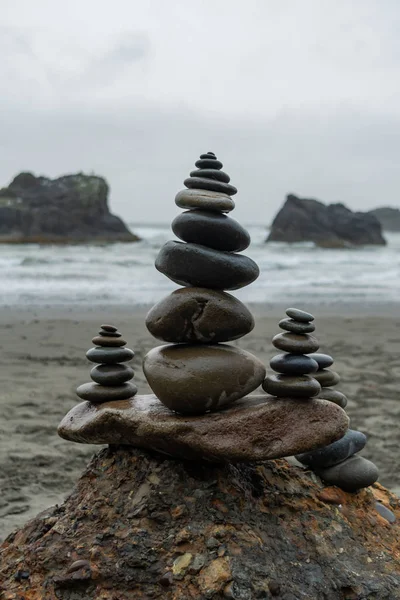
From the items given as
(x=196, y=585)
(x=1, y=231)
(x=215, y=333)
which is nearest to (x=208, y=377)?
(x=215, y=333)

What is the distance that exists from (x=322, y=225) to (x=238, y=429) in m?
46.4

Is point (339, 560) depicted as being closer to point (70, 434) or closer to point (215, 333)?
point (215, 333)

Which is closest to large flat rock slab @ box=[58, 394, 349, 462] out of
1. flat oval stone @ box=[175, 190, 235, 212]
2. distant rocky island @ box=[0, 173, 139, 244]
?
flat oval stone @ box=[175, 190, 235, 212]

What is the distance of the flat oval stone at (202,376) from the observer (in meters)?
3.03

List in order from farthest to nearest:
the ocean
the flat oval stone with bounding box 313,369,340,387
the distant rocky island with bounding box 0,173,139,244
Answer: the distant rocky island with bounding box 0,173,139,244 < the ocean < the flat oval stone with bounding box 313,369,340,387

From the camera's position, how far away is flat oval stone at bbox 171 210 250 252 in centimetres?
320

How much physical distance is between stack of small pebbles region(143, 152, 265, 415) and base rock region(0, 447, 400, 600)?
41cm

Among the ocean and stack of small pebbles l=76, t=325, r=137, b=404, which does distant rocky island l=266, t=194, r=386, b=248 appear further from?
stack of small pebbles l=76, t=325, r=137, b=404

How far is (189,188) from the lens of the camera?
129 inches

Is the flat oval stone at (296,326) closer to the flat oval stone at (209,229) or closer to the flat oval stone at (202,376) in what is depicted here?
the flat oval stone at (202,376)

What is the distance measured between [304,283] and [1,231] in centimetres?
2591

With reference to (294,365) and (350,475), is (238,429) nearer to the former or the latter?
(294,365)

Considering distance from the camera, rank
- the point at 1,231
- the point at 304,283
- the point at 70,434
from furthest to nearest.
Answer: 1. the point at 1,231
2. the point at 304,283
3. the point at 70,434

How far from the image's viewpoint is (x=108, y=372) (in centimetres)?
343
